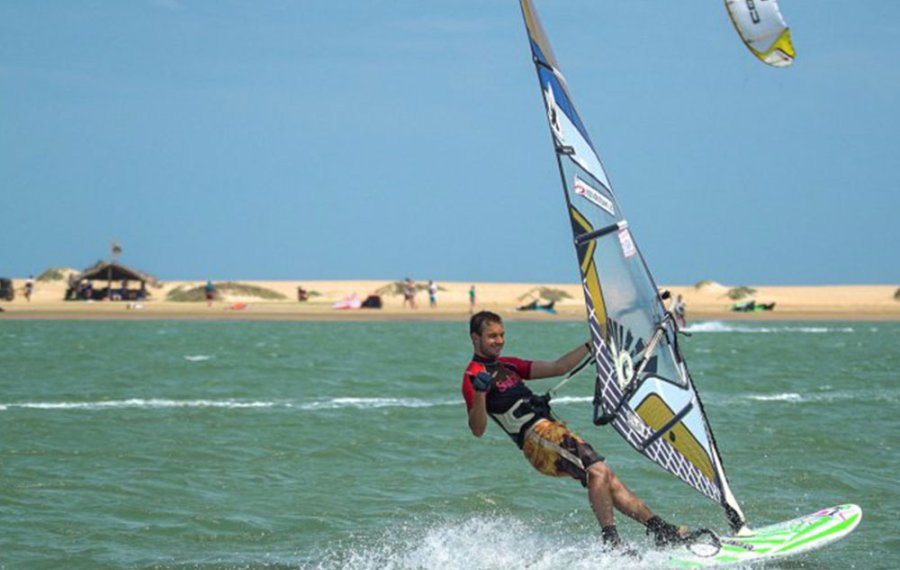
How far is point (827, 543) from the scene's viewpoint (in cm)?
675

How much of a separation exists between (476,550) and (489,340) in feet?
5.26

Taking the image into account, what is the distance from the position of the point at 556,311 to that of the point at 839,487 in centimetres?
4056

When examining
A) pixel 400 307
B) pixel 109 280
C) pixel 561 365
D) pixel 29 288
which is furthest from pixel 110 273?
pixel 561 365

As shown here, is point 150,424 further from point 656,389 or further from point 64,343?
point 64,343

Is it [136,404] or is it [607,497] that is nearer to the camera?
[607,497]

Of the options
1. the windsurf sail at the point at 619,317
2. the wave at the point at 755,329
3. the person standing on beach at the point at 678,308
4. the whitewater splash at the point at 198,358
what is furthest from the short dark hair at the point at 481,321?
the wave at the point at 755,329

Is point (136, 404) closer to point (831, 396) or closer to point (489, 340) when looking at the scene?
point (831, 396)

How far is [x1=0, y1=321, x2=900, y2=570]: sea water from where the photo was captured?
750cm

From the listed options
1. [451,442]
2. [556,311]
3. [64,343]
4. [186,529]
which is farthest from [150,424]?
[556,311]

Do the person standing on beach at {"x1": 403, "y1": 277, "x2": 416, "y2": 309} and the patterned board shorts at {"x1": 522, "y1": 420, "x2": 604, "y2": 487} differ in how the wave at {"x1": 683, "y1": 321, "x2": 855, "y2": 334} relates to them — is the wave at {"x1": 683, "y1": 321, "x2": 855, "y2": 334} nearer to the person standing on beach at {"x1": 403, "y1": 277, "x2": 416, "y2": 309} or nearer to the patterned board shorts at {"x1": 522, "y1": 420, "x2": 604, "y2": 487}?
the person standing on beach at {"x1": 403, "y1": 277, "x2": 416, "y2": 309}

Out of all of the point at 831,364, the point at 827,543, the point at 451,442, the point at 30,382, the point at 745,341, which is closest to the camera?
the point at 827,543

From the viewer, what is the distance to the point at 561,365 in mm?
6379

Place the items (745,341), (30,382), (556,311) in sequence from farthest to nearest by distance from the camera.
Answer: (556,311) < (745,341) < (30,382)

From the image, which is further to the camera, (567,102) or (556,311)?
(556,311)
